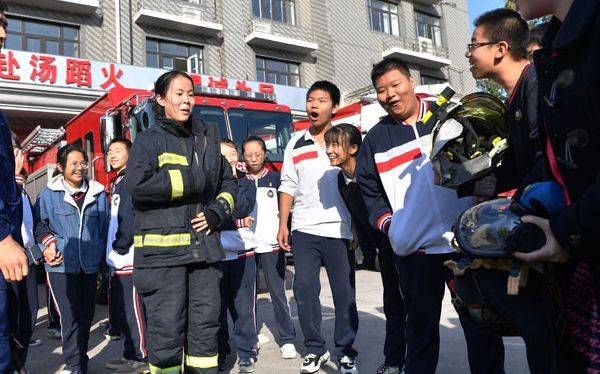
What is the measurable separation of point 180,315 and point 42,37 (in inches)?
687

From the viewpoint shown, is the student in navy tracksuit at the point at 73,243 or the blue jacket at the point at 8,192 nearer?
the blue jacket at the point at 8,192

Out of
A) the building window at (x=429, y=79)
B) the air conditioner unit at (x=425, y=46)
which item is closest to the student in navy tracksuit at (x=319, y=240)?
the building window at (x=429, y=79)

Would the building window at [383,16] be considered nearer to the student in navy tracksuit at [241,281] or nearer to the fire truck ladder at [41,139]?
the fire truck ladder at [41,139]

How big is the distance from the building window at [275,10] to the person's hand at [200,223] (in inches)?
780

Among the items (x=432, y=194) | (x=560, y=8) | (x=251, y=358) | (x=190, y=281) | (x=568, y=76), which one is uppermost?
(x=560, y=8)

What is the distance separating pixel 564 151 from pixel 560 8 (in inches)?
16.1

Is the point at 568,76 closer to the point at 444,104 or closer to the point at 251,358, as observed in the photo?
the point at 444,104

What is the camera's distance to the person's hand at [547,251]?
133cm

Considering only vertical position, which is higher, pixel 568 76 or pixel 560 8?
pixel 560 8

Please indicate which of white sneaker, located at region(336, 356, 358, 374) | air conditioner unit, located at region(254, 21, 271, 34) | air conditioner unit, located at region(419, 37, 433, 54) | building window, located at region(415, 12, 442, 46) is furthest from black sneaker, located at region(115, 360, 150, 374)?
building window, located at region(415, 12, 442, 46)

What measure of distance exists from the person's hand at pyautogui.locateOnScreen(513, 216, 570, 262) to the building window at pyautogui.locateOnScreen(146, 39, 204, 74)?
18.4 meters

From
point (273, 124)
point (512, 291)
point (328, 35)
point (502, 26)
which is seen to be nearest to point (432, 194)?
point (502, 26)

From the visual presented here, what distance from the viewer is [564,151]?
4.56 feet

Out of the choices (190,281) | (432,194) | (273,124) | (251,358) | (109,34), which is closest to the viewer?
(432,194)
